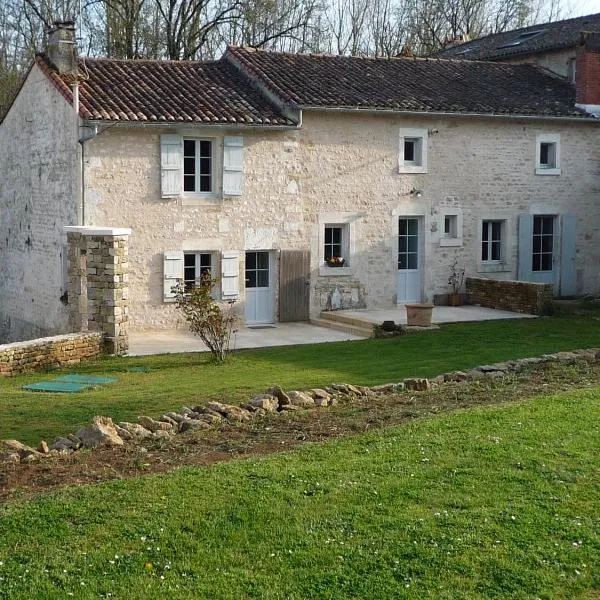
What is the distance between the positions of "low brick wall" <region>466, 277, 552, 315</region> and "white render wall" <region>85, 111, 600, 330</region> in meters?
0.81

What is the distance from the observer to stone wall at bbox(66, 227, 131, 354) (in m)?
17.6

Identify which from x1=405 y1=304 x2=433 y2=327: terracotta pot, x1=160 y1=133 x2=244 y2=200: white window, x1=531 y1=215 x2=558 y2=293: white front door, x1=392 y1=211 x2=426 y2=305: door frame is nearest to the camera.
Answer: x1=405 y1=304 x2=433 y2=327: terracotta pot

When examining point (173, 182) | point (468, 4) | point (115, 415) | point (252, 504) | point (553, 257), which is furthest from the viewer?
point (468, 4)

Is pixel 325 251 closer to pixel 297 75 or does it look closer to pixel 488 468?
pixel 297 75

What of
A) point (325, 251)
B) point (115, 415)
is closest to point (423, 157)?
point (325, 251)

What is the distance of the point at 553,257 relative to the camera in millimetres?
25875

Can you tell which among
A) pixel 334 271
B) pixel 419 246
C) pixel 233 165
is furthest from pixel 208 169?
pixel 419 246

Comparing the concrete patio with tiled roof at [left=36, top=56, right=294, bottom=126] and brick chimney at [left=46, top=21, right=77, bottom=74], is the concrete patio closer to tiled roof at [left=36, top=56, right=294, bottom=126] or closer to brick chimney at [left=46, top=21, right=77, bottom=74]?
tiled roof at [left=36, top=56, right=294, bottom=126]

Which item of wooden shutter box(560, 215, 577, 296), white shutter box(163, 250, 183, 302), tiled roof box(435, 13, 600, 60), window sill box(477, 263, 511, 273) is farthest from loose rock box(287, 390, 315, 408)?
tiled roof box(435, 13, 600, 60)

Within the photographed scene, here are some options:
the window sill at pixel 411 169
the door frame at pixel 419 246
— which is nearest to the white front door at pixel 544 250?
the door frame at pixel 419 246

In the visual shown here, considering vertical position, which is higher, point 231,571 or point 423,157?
point 423,157

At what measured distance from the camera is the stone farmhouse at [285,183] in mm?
20609

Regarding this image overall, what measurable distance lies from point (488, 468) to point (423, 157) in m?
16.4

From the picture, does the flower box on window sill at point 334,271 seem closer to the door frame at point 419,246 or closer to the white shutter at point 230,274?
the door frame at point 419,246
